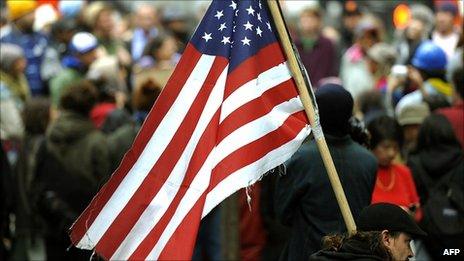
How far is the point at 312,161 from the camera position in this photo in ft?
28.3

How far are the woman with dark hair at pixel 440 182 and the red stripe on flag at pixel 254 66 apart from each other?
121 inches

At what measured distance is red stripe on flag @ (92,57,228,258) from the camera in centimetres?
741

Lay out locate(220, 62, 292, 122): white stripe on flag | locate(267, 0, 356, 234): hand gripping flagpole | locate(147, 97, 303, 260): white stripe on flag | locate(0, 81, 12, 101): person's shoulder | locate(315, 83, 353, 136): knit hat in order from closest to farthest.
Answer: locate(147, 97, 303, 260): white stripe on flag
locate(267, 0, 356, 234): hand gripping flagpole
locate(220, 62, 292, 122): white stripe on flag
locate(315, 83, 353, 136): knit hat
locate(0, 81, 12, 101): person's shoulder

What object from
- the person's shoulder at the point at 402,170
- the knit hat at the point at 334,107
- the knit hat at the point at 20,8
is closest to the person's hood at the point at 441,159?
the person's shoulder at the point at 402,170

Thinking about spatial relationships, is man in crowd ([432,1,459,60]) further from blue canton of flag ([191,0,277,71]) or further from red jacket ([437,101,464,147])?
blue canton of flag ([191,0,277,71])

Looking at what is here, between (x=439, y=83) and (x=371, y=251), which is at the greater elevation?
(x=371, y=251)

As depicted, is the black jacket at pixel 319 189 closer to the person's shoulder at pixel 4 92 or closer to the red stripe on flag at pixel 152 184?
the red stripe on flag at pixel 152 184

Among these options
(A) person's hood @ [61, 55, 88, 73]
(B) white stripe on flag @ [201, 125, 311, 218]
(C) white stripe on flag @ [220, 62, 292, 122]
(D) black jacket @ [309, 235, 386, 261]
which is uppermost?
(C) white stripe on flag @ [220, 62, 292, 122]

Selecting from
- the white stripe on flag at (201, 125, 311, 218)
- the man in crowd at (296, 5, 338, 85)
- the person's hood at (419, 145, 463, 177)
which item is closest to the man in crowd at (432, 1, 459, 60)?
the man in crowd at (296, 5, 338, 85)

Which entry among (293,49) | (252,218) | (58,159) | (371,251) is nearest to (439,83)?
(252,218)

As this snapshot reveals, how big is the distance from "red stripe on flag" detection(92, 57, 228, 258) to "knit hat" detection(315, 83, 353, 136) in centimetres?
119

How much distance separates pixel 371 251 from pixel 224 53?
158cm

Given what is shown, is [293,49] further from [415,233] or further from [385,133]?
[385,133]

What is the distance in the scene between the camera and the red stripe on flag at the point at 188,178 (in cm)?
730
